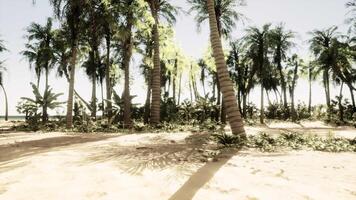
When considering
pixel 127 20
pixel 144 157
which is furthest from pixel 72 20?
pixel 144 157

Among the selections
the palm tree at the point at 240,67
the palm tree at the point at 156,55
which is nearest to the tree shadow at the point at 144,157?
the palm tree at the point at 156,55

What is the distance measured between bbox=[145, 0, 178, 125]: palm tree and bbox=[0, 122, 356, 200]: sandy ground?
9.10 metres

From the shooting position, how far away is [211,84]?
44656mm

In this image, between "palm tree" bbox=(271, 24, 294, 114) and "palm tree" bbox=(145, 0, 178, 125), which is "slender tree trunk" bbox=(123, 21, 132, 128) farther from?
"palm tree" bbox=(271, 24, 294, 114)

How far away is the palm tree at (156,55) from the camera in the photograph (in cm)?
1745

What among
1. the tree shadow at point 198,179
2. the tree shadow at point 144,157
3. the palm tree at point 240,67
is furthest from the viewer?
the palm tree at point 240,67

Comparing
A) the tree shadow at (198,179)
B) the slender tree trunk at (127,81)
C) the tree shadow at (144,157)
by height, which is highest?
the slender tree trunk at (127,81)

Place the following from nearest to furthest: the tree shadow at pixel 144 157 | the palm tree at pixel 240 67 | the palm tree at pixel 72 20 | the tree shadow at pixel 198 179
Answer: the tree shadow at pixel 198 179 < the tree shadow at pixel 144 157 < the palm tree at pixel 72 20 < the palm tree at pixel 240 67

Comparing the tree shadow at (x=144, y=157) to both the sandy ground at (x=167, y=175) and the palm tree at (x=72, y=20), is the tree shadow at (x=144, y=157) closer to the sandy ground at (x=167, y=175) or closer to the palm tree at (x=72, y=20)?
the sandy ground at (x=167, y=175)

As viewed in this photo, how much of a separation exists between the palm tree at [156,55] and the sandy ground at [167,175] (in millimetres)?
9103

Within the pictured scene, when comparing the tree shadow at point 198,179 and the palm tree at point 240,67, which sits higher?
the palm tree at point 240,67

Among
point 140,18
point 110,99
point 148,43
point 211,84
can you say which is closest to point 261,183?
point 140,18

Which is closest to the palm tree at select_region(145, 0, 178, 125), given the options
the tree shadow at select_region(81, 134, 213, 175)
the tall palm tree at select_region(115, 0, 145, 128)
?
the tall palm tree at select_region(115, 0, 145, 128)

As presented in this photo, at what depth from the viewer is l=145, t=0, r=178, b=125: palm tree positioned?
57.3ft
